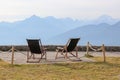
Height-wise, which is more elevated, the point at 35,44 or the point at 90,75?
the point at 35,44

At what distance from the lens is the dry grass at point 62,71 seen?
42.9ft

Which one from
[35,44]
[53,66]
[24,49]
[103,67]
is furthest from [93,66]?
[24,49]

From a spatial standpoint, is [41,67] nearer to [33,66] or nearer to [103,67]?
[33,66]

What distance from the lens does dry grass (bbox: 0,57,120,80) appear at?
13.1m

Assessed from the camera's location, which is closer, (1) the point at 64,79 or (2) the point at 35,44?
(1) the point at 64,79

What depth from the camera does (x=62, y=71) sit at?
1449cm

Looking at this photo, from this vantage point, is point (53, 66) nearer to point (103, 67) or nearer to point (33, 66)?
point (33, 66)

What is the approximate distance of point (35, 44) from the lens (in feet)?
55.8

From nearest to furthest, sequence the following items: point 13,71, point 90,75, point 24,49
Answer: point 90,75, point 13,71, point 24,49

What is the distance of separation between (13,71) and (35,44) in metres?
2.67

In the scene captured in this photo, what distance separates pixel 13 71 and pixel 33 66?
1573 mm

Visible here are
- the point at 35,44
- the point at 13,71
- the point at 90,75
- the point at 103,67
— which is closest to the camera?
the point at 90,75

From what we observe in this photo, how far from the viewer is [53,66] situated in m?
15.9

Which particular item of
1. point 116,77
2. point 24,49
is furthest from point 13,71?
point 24,49
